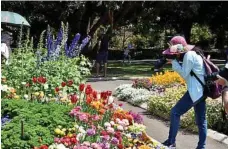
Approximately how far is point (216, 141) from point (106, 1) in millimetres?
15684

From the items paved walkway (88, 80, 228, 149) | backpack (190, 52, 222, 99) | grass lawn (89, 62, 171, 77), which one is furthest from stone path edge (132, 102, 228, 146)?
grass lawn (89, 62, 171, 77)

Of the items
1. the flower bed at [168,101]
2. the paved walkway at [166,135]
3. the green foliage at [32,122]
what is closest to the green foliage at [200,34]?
the flower bed at [168,101]

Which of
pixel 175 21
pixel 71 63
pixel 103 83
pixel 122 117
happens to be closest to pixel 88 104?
pixel 122 117

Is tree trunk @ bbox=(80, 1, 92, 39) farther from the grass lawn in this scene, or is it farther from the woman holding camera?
the woman holding camera

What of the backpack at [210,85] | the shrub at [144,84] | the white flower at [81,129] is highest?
the backpack at [210,85]

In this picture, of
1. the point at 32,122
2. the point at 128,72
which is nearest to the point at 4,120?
the point at 32,122

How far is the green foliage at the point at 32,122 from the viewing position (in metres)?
4.43

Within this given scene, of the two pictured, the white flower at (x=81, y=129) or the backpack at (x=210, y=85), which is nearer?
the white flower at (x=81, y=129)

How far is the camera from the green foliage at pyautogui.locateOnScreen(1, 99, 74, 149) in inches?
174

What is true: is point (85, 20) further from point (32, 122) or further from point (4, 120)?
point (32, 122)

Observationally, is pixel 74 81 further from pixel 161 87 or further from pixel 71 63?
pixel 161 87

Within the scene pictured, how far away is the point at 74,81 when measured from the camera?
7883 mm

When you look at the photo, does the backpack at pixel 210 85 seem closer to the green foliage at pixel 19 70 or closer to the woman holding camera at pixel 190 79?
the woman holding camera at pixel 190 79

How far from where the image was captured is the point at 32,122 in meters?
4.92
